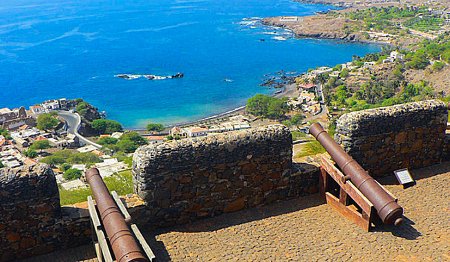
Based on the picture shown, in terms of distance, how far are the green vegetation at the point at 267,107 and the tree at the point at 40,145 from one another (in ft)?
90.3

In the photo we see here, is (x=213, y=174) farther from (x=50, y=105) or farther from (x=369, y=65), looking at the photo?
(x=369, y=65)

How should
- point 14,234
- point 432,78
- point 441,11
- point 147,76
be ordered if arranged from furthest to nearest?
point 441,11 → point 147,76 → point 432,78 → point 14,234

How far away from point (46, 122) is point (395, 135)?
62562 millimetres

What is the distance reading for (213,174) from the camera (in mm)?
7223

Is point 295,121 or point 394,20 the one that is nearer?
point 295,121

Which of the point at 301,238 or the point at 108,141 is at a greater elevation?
the point at 301,238

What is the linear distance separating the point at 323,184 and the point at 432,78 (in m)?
69.5

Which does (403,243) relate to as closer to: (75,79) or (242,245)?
(242,245)

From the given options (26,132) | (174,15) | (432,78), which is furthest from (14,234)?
(174,15)

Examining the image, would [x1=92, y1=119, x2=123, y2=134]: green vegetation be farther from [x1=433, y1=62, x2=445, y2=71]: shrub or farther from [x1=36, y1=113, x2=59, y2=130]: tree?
[x1=433, y1=62, x2=445, y2=71]: shrub

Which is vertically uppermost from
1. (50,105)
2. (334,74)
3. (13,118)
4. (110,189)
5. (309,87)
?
(110,189)

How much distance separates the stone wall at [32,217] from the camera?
6059 mm

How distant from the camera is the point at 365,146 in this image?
8406 mm

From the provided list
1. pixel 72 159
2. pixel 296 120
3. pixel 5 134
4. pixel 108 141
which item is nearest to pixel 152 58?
pixel 5 134
